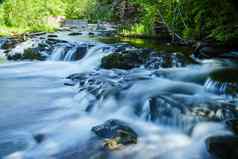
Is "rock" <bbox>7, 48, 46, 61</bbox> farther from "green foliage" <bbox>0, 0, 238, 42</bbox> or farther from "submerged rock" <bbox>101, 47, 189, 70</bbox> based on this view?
"green foliage" <bbox>0, 0, 238, 42</bbox>

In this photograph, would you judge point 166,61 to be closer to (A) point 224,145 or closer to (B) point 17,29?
(A) point 224,145

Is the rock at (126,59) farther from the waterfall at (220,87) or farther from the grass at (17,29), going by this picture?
the grass at (17,29)

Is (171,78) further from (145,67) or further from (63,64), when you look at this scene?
(63,64)

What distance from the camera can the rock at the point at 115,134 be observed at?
6.21 meters

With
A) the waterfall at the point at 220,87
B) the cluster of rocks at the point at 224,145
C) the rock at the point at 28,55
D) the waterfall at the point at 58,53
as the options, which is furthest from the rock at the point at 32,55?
the cluster of rocks at the point at 224,145

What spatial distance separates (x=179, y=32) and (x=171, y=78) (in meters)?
5.74

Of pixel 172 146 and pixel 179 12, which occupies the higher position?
pixel 179 12

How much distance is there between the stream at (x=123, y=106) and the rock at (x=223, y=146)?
0.55 feet

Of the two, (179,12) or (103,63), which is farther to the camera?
(179,12)

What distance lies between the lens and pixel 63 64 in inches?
532

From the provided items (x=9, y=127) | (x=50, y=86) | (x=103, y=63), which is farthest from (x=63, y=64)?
(x=9, y=127)

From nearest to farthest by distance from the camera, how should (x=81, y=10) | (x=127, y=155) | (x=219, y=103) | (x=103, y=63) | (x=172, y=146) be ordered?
(x=127, y=155) < (x=172, y=146) < (x=219, y=103) < (x=103, y=63) < (x=81, y=10)

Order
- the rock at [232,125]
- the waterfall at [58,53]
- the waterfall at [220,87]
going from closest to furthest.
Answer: the rock at [232,125]
the waterfall at [220,87]
the waterfall at [58,53]

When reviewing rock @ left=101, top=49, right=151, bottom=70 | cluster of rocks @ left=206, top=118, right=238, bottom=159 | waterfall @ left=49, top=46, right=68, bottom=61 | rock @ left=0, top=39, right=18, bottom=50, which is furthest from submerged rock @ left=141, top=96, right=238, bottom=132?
rock @ left=0, top=39, right=18, bottom=50
